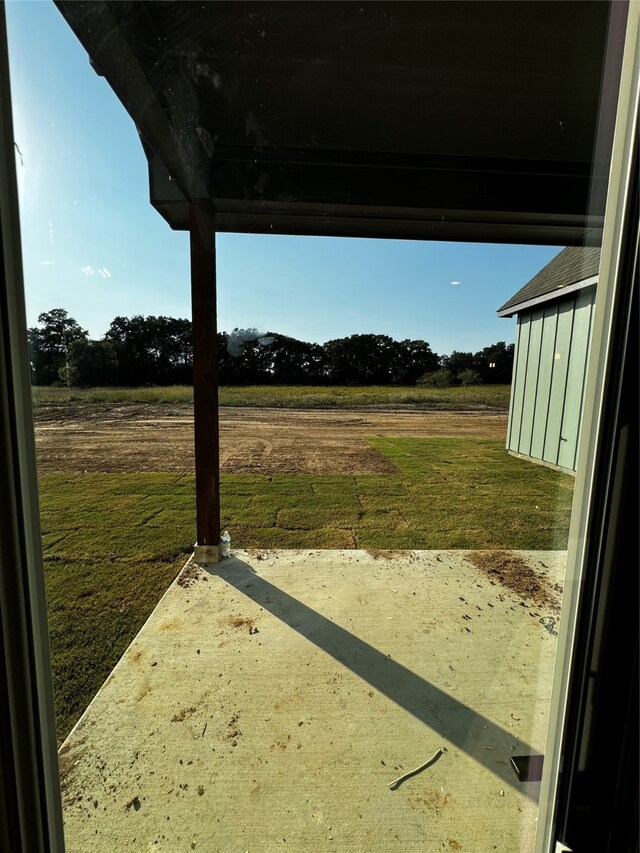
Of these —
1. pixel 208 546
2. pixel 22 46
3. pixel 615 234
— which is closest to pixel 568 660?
pixel 615 234

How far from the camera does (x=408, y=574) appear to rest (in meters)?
1.80

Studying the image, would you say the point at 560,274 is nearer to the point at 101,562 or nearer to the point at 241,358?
Result: the point at 241,358

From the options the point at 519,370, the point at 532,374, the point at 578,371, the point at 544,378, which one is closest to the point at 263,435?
the point at 519,370

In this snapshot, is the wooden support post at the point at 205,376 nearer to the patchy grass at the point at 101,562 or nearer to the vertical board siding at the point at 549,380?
the patchy grass at the point at 101,562

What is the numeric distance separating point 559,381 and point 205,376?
151cm

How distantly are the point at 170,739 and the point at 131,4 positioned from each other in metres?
1.81

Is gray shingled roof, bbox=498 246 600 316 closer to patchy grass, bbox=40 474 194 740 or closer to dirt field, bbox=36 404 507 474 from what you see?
dirt field, bbox=36 404 507 474

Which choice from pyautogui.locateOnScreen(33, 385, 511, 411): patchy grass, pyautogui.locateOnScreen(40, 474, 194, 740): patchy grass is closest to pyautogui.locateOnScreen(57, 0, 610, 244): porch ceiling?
pyautogui.locateOnScreen(33, 385, 511, 411): patchy grass

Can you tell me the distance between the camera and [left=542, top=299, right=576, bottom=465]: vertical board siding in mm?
769

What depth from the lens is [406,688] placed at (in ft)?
3.75

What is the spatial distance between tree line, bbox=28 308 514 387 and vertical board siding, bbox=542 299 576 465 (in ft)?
1.38

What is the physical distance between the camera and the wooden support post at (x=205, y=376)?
1738mm

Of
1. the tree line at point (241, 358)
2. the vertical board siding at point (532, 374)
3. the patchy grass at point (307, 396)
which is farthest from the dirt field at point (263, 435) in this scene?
the vertical board siding at point (532, 374)

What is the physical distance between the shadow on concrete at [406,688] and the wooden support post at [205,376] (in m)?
0.37
